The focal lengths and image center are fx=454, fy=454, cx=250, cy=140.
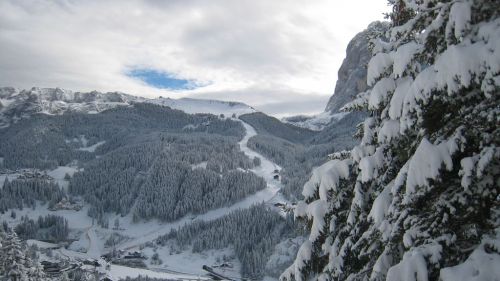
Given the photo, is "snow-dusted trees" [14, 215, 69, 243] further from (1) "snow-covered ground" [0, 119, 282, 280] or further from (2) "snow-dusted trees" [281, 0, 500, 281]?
(2) "snow-dusted trees" [281, 0, 500, 281]

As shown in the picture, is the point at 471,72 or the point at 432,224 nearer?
the point at 471,72

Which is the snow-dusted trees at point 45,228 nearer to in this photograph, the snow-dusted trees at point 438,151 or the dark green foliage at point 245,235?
the dark green foliage at point 245,235

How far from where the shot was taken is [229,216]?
6462 inches

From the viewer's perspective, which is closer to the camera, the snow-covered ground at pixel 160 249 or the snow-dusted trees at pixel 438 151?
the snow-dusted trees at pixel 438 151

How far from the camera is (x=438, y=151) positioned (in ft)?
24.3

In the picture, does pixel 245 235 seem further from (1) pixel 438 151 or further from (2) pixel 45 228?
(1) pixel 438 151

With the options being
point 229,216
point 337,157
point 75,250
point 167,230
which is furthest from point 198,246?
point 337,157

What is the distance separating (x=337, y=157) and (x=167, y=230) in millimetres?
178717

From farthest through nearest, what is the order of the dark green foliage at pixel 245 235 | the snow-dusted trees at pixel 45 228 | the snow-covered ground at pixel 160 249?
the snow-dusted trees at pixel 45 228 → the snow-covered ground at pixel 160 249 → the dark green foliage at pixel 245 235

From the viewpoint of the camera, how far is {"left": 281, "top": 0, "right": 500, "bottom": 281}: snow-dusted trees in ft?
23.2

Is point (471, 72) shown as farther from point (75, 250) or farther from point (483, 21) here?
point (75, 250)

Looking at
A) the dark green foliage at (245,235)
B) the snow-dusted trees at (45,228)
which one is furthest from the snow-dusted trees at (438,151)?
the snow-dusted trees at (45,228)

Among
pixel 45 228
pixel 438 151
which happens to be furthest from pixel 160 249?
pixel 438 151

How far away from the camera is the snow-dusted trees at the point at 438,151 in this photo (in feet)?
23.2
